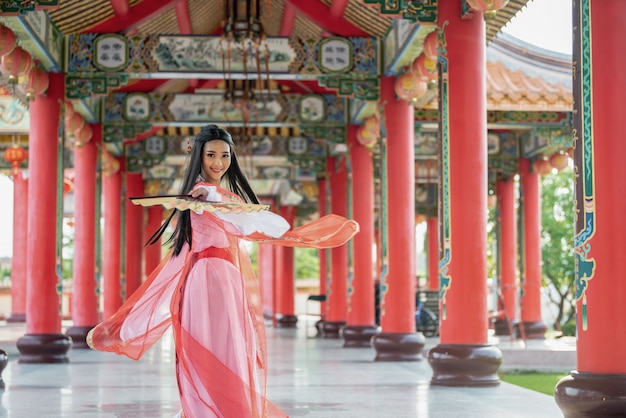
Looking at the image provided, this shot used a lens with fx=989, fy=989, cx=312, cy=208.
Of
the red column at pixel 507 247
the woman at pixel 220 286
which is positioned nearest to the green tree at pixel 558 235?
the red column at pixel 507 247

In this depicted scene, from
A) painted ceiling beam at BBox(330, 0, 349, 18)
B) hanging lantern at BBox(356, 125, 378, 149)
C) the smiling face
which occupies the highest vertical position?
painted ceiling beam at BBox(330, 0, 349, 18)

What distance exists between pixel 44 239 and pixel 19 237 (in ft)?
35.4

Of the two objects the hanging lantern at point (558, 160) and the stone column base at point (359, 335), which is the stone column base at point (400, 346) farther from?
the hanging lantern at point (558, 160)

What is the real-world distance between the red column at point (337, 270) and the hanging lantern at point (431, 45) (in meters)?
6.37

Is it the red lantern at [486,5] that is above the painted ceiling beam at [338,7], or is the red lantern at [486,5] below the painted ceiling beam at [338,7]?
below

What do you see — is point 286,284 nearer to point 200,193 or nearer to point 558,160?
point 558,160

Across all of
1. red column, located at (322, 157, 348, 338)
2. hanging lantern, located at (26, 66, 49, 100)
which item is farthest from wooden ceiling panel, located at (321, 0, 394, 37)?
red column, located at (322, 157, 348, 338)

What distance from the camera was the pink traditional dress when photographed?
4.37 meters

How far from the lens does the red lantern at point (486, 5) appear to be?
303 inches

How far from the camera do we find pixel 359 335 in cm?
1402

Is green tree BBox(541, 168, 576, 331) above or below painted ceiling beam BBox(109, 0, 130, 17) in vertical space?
below

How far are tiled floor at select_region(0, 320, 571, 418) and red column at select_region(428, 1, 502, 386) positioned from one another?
9.4 inches

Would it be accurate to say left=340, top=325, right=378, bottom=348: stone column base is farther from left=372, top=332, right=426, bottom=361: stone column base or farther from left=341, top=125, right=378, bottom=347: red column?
left=372, top=332, right=426, bottom=361: stone column base

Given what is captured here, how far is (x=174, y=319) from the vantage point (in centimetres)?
452
